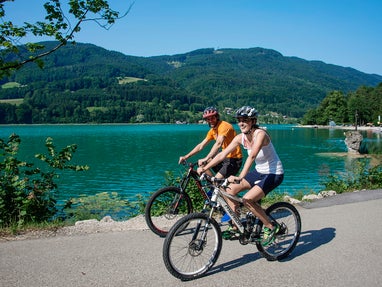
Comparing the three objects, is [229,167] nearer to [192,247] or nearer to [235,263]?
[235,263]

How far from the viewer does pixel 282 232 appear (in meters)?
5.52

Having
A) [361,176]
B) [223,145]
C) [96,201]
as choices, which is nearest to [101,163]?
[96,201]

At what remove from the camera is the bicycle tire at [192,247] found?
448 cm

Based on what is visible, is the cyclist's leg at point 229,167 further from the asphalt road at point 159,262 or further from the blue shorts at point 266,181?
the blue shorts at point 266,181

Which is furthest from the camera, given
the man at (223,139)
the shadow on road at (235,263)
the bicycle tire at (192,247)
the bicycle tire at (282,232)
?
the man at (223,139)

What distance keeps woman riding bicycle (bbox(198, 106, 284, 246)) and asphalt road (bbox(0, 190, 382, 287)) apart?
53 centimetres

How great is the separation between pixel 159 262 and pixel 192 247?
633mm

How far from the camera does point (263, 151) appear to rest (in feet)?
17.4

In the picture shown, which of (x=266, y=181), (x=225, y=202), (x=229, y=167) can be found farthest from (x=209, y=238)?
(x=229, y=167)

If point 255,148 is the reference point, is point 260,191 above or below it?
below

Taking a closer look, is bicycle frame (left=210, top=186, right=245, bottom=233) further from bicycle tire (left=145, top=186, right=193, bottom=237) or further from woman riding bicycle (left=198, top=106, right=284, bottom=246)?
bicycle tire (left=145, top=186, right=193, bottom=237)

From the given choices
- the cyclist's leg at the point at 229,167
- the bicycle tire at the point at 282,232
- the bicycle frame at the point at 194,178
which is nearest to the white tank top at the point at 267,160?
the bicycle tire at the point at 282,232

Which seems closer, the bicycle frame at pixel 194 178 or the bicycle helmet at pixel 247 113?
Result: the bicycle helmet at pixel 247 113

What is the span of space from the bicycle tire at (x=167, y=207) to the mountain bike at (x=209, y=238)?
4.98 ft
